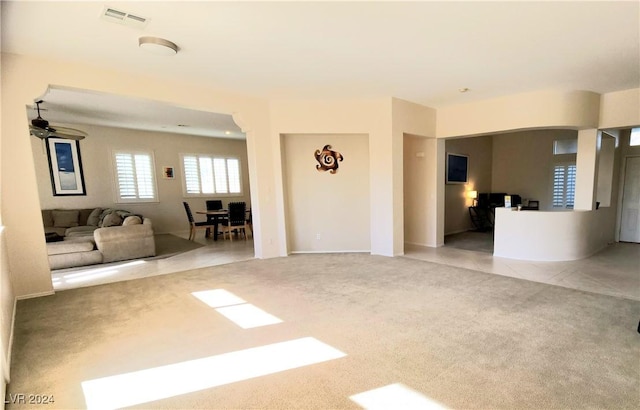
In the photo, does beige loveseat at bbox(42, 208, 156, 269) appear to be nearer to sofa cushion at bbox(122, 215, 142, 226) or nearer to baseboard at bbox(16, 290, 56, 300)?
sofa cushion at bbox(122, 215, 142, 226)

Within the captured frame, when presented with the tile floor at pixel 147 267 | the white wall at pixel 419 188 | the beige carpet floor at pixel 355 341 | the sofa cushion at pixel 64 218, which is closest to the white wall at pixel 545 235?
the white wall at pixel 419 188

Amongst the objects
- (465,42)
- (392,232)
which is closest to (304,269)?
(392,232)

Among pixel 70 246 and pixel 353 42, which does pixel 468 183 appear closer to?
pixel 353 42

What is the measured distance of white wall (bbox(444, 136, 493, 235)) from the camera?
7.30m

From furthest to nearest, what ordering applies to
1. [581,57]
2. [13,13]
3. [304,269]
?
1. [304,269]
2. [581,57]
3. [13,13]

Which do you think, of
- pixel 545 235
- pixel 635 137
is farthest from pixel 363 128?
pixel 635 137

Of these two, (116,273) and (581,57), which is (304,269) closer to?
(116,273)

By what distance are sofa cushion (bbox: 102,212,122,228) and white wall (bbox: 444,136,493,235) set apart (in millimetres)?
7817

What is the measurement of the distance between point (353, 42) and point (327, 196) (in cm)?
304

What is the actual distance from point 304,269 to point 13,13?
13.6 feet

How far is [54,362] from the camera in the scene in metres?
2.15

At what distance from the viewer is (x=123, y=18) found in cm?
246

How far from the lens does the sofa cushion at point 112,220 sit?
5.98m

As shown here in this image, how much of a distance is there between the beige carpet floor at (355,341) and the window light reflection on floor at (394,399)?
0.08ft
